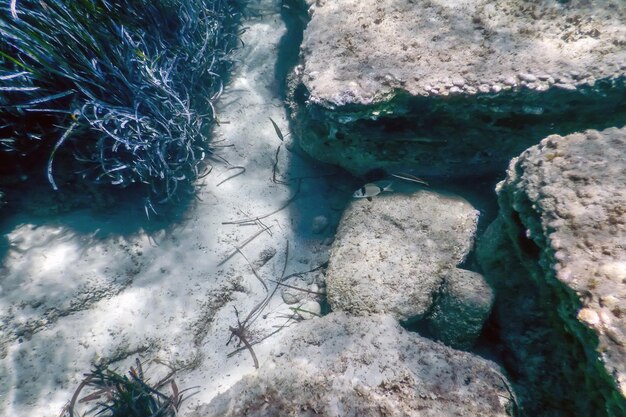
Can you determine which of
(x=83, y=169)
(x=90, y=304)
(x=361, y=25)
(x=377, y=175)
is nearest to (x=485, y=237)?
(x=377, y=175)

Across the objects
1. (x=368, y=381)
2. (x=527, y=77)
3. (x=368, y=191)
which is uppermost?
(x=527, y=77)

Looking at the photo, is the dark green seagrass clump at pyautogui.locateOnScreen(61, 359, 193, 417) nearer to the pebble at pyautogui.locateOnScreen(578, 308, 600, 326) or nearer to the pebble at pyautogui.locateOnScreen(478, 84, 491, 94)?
the pebble at pyautogui.locateOnScreen(578, 308, 600, 326)

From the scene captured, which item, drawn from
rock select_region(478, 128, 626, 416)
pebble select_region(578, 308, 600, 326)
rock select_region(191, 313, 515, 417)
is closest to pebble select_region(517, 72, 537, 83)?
rock select_region(478, 128, 626, 416)

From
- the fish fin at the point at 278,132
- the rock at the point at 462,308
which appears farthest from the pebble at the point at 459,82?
the fish fin at the point at 278,132

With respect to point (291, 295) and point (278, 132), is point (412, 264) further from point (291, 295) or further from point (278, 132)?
point (278, 132)

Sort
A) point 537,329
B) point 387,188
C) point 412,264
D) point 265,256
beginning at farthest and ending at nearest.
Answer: point 265,256, point 387,188, point 412,264, point 537,329

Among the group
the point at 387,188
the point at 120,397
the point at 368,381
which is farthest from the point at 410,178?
the point at 120,397

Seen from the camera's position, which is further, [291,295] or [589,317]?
[291,295]
